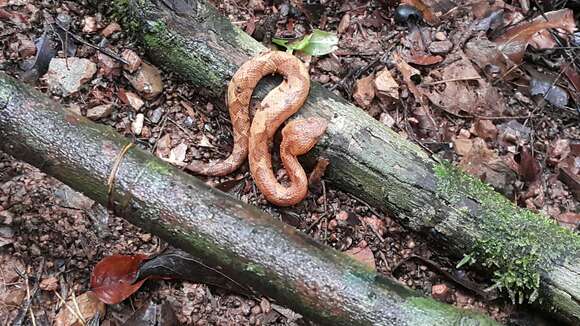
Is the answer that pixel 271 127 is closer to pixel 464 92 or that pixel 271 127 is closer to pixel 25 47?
pixel 464 92

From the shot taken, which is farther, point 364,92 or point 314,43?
point 314,43

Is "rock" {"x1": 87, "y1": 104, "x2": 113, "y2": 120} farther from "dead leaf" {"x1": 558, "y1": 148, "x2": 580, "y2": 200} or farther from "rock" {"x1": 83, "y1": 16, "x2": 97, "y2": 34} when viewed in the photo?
"dead leaf" {"x1": 558, "y1": 148, "x2": 580, "y2": 200}

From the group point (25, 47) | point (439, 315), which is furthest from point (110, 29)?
point (439, 315)

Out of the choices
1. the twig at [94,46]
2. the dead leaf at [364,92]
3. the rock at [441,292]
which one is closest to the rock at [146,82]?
the twig at [94,46]

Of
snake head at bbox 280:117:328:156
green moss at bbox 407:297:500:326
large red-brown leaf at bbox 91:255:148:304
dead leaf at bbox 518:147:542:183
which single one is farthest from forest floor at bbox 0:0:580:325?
green moss at bbox 407:297:500:326

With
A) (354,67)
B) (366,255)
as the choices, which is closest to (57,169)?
(366,255)

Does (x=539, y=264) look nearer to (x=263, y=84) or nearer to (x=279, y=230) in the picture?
(x=279, y=230)
